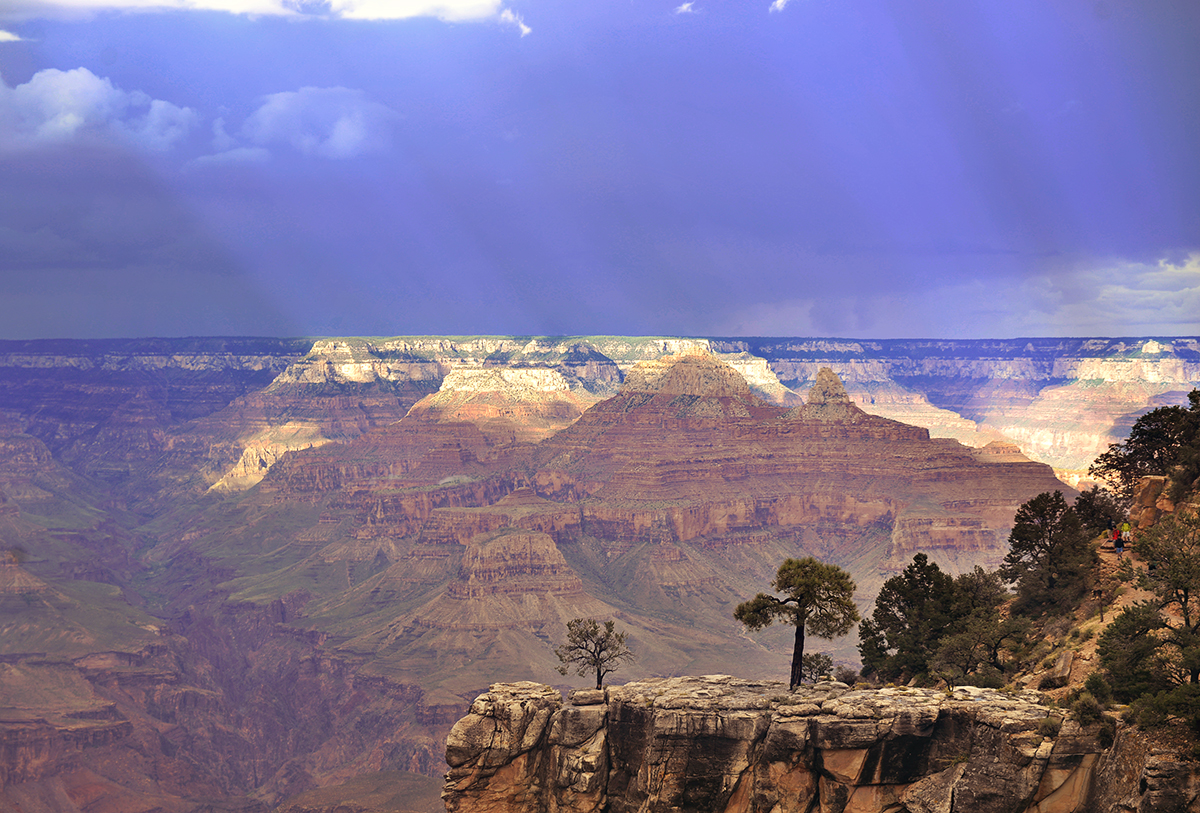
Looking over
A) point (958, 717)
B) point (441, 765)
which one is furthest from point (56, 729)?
point (958, 717)

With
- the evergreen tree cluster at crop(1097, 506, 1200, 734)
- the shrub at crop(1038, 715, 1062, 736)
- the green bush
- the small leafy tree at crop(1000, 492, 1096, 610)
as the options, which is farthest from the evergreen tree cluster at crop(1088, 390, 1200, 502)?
the shrub at crop(1038, 715, 1062, 736)

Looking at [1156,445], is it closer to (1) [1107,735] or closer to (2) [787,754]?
(1) [1107,735]

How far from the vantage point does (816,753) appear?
5328 cm

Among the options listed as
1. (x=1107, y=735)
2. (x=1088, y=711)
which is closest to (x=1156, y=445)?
(x=1088, y=711)

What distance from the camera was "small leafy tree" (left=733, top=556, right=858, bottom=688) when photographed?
201 feet

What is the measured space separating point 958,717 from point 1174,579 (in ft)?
37.3

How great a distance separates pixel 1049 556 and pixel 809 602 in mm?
20928

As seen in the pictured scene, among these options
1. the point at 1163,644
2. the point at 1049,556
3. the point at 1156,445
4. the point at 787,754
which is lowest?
the point at 787,754

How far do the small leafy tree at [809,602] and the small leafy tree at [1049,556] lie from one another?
15.3 m

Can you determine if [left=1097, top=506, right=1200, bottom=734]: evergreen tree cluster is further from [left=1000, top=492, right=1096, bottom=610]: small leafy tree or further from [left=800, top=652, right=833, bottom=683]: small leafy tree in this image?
[left=800, top=652, right=833, bottom=683]: small leafy tree

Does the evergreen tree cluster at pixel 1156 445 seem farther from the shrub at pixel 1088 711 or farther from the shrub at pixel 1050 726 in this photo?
the shrub at pixel 1050 726

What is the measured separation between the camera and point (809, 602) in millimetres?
61562

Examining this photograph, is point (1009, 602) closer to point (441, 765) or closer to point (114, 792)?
point (441, 765)

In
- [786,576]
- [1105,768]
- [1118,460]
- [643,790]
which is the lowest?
[643,790]
